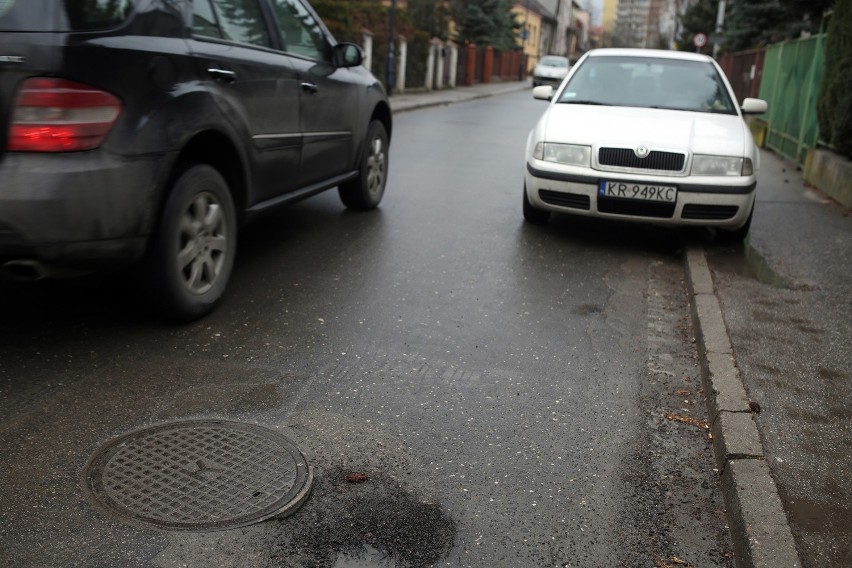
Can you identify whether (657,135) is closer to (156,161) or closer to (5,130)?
(156,161)

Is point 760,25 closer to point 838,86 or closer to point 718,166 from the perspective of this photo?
point 838,86

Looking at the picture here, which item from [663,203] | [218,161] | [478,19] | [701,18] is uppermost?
[701,18]

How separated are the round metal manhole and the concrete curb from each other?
1539 mm

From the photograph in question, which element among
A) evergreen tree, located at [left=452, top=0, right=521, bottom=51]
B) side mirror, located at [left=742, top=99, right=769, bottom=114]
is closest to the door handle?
side mirror, located at [left=742, top=99, right=769, bottom=114]

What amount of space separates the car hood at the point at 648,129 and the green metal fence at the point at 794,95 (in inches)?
198

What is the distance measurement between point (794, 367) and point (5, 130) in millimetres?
3962

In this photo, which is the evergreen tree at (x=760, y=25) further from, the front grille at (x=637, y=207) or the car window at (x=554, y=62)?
the car window at (x=554, y=62)

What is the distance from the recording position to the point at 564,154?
7031 mm

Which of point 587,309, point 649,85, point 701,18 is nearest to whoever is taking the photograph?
point 587,309

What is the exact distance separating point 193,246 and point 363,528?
230cm

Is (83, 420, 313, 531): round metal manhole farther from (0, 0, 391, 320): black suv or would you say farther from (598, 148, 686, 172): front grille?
(598, 148, 686, 172): front grille

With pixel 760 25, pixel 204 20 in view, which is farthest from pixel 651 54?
pixel 760 25

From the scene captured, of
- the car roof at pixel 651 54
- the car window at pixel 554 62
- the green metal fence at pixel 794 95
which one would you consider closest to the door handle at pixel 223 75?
the car roof at pixel 651 54

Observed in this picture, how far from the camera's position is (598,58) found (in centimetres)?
857
